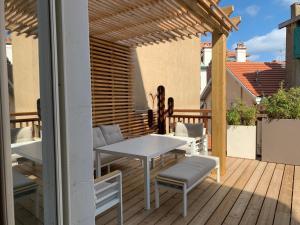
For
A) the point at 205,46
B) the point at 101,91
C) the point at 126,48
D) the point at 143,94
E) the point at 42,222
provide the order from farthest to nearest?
the point at 205,46 < the point at 143,94 < the point at 126,48 < the point at 101,91 < the point at 42,222

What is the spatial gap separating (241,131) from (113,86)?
11.5 ft

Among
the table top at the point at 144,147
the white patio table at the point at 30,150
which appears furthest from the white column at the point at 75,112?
the table top at the point at 144,147

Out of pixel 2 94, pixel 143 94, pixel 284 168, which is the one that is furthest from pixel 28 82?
pixel 143 94

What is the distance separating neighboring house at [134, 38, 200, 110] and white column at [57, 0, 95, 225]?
752 centimetres

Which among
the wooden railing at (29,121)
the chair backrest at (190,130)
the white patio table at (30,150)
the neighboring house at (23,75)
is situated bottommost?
the chair backrest at (190,130)

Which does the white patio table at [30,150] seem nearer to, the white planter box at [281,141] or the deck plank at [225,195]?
the deck plank at [225,195]

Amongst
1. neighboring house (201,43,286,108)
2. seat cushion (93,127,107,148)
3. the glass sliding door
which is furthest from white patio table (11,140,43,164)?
neighboring house (201,43,286,108)

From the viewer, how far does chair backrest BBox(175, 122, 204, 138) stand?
544cm

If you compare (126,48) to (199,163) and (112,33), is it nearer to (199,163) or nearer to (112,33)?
(112,33)

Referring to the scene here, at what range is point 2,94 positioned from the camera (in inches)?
43.8

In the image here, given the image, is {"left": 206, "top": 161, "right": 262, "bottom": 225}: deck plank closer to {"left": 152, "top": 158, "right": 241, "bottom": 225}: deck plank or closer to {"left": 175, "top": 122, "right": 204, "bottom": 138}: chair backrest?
{"left": 152, "top": 158, "right": 241, "bottom": 225}: deck plank

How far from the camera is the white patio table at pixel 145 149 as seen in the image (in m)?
3.41

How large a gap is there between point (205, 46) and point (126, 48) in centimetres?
1534

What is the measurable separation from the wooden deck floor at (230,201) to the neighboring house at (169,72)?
183 inches
